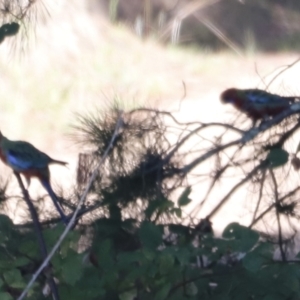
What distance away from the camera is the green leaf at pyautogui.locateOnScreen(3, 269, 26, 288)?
1.54m

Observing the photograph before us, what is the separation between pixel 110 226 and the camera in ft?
5.57

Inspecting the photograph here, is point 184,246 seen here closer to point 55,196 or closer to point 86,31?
point 55,196

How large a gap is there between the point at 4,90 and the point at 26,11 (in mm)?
5183

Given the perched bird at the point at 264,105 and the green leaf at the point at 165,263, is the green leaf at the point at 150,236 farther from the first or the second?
the perched bird at the point at 264,105

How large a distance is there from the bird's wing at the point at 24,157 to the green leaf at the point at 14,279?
0.55 metres

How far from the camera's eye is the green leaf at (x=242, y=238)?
57.5 inches

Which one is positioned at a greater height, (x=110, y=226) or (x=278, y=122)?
(x=278, y=122)

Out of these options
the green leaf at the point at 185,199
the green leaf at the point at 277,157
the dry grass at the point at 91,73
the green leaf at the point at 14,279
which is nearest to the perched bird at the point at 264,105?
the green leaf at the point at 277,157

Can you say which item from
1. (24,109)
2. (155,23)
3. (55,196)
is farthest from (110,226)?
(155,23)

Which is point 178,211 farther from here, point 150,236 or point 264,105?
point 264,105

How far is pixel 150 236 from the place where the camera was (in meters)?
1.55

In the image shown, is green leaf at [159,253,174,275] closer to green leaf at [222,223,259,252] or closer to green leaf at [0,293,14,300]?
green leaf at [222,223,259,252]

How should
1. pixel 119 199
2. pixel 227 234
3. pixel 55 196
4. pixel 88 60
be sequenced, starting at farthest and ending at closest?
pixel 88 60, pixel 55 196, pixel 119 199, pixel 227 234

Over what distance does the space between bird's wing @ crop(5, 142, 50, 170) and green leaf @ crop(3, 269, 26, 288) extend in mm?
551
